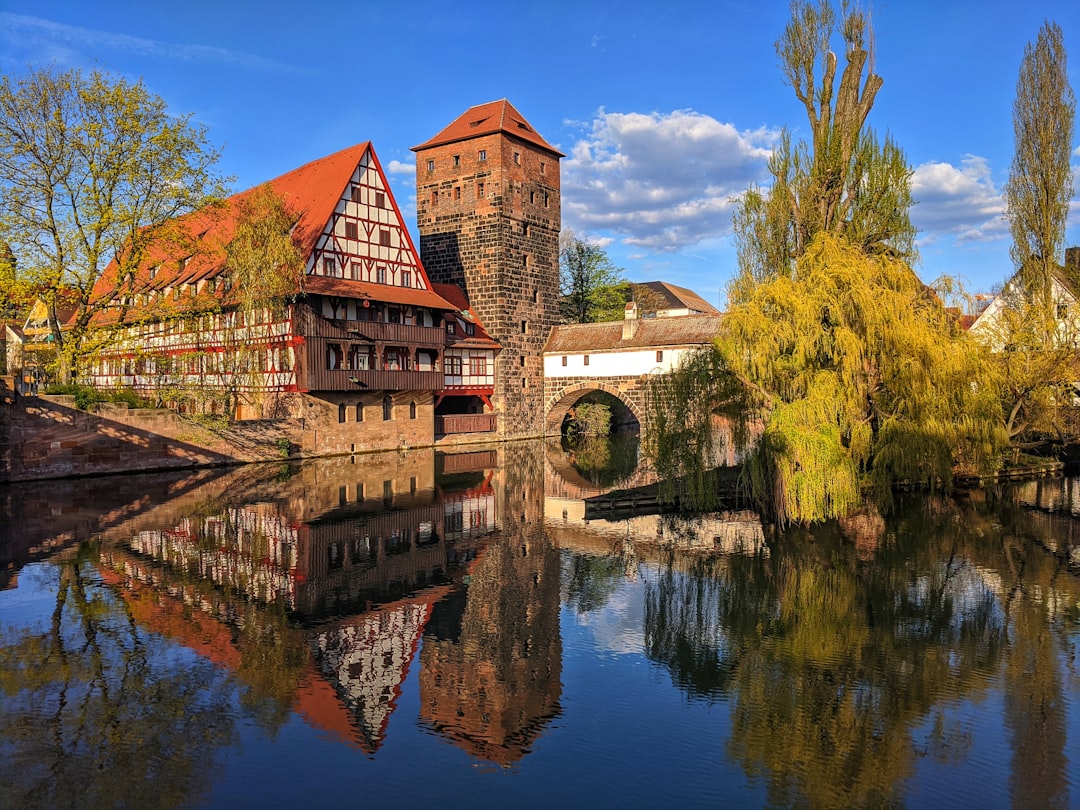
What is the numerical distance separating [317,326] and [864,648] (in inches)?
996

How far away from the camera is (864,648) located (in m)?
9.62

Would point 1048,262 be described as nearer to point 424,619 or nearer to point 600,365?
point 600,365

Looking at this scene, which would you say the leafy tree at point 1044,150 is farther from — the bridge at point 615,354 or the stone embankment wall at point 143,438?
the stone embankment wall at point 143,438

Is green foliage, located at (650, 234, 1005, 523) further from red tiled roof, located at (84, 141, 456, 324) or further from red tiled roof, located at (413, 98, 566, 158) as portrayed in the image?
red tiled roof, located at (413, 98, 566, 158)

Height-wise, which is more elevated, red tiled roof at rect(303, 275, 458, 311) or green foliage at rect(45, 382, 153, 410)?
red tiled roof at rect(303, 275, 458, 311)

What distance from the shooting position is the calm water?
659 centimetres

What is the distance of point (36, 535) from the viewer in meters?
16.2

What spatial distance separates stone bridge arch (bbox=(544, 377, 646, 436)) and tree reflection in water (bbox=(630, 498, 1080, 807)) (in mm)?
24454

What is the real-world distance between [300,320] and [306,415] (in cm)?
375

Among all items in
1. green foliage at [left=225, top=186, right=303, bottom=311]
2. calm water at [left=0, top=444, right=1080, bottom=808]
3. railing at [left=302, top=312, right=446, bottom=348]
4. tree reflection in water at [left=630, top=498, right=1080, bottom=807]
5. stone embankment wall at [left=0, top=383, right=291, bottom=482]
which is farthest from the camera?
railing at [left=302, top=312, right=446, bottom=348]

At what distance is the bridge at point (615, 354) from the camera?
1559 inches

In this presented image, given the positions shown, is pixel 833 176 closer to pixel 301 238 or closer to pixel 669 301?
pixel 301 238

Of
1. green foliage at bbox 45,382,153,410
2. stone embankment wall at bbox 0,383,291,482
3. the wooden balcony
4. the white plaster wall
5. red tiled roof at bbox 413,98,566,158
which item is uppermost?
red tiled roof at bbox 413,98,566,158

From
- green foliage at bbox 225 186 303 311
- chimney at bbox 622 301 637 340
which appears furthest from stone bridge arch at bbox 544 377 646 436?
green foliage at bbox 225 186 303 311
